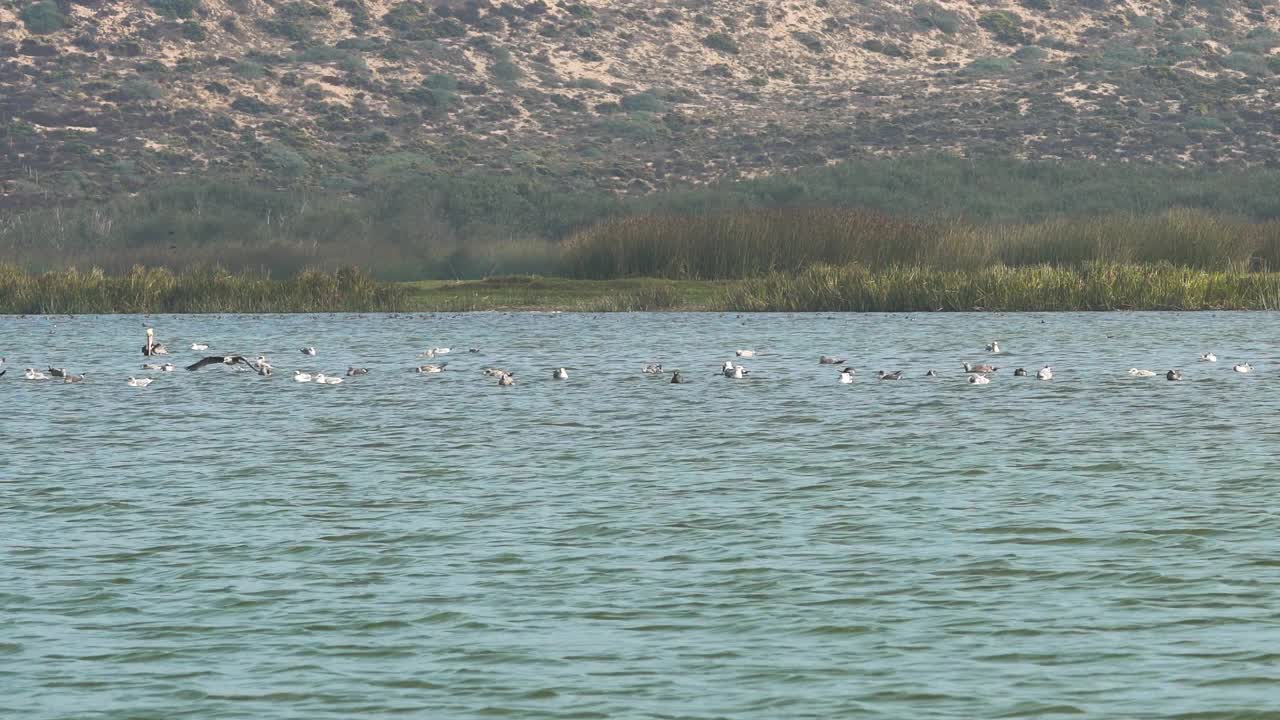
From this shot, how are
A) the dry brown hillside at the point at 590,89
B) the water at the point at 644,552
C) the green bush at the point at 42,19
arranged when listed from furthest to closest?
the green bush at the point at 42,19
the dry brown hillside at the point at 590,89
the water at the point at 644,552

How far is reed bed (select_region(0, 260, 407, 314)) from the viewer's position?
5219 cm

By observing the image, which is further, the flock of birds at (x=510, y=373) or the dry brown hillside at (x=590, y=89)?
the dry brown hillside at (x=590, y=89)

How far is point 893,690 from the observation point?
10367 mm

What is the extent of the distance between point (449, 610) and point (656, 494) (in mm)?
5153

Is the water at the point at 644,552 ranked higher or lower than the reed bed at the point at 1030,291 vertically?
lower

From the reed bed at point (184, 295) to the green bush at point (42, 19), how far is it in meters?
57.6

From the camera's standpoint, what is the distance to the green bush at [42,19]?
107375 millimetres

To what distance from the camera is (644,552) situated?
47.1 ft

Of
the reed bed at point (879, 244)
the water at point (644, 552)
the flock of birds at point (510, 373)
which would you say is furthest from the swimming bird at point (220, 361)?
the reed bed at point (879, 244)

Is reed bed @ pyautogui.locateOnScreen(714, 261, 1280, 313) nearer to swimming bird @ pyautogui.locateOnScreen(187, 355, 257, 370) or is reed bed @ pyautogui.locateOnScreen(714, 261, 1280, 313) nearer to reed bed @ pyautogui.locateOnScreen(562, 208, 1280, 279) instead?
reed bed @ pyautogui.locateOnScreen(562, 208, 1280, 279)

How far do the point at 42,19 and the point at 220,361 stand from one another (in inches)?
3161

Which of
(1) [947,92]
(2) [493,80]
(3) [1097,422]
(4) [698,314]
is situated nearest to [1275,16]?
(1) [947,92]

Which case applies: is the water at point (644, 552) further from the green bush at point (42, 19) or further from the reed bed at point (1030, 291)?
the green bush at point (42, 19)

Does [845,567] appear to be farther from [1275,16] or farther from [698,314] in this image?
[1275,16]
